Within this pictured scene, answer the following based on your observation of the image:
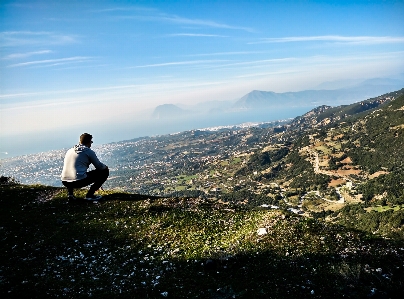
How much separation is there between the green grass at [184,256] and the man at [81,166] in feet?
6.16

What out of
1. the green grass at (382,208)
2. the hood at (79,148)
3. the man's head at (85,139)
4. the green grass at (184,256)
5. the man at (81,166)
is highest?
the man's head at (85,139)

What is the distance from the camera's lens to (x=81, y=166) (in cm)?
1744

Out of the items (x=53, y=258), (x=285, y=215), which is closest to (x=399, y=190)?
(x=285, y=215)

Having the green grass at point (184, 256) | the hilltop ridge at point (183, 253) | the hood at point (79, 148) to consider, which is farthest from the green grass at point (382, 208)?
the hood at point (79, 148)

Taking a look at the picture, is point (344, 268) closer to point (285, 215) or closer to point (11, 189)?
point (285, 215)

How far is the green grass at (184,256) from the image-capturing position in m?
9.29

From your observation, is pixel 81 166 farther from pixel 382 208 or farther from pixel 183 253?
pixel 382 208

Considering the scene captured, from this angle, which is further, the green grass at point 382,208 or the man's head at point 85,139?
the green grass at point 382,208

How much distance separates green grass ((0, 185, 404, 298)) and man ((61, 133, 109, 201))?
1.88 meters

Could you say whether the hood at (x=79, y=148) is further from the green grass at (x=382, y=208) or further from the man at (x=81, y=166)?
the green grass at (x=382, y=208)

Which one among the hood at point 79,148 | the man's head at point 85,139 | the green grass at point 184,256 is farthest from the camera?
the man's head at point 85,139

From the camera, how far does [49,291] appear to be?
939cm

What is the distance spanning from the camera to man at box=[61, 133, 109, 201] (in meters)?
17.2

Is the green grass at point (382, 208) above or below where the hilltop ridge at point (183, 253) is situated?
below
